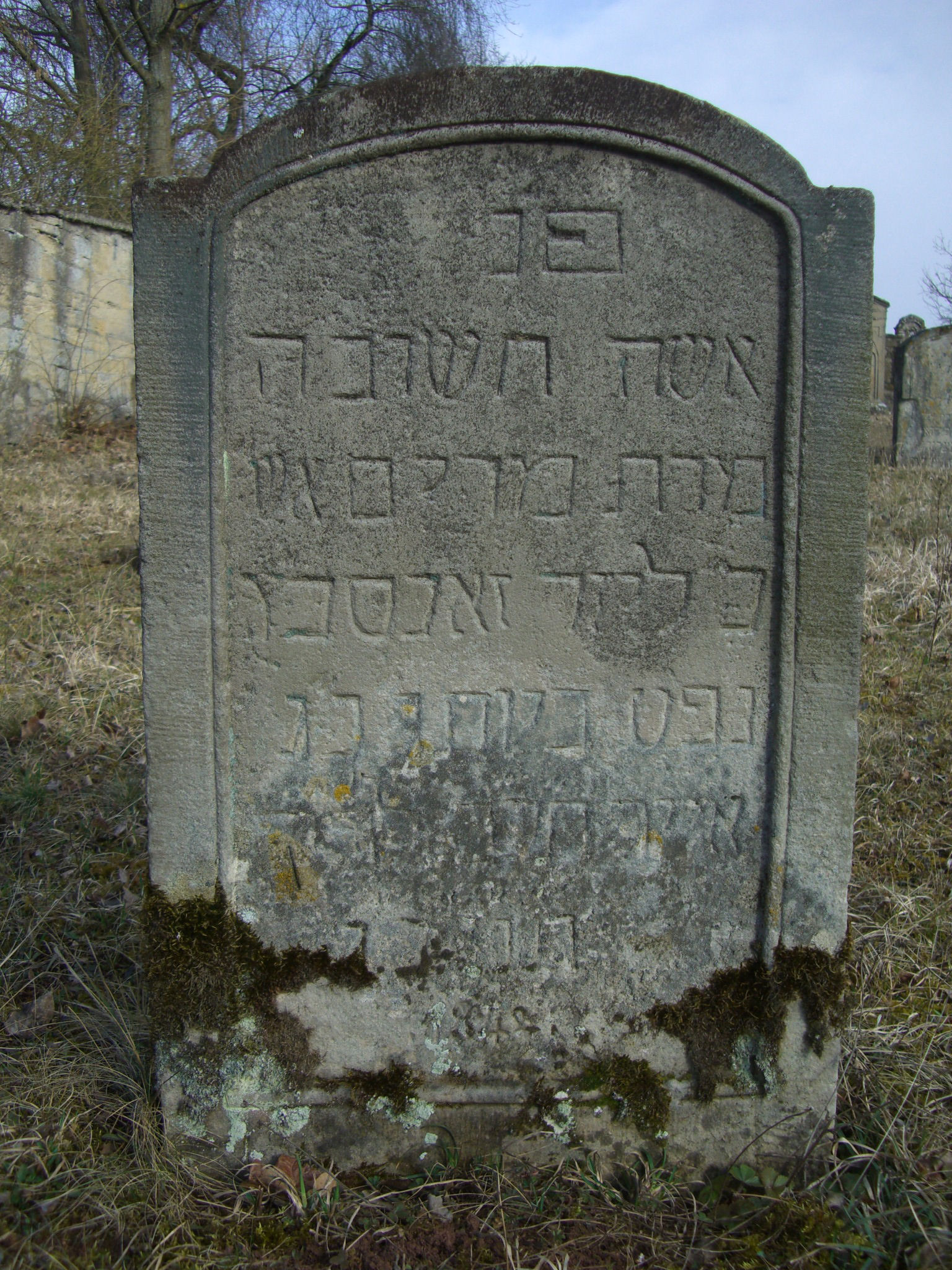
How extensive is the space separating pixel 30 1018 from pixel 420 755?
1.40 m

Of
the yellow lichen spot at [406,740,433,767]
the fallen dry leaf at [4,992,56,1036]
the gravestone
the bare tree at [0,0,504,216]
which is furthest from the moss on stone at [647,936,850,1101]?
the bare tree at [0,0,504,216]

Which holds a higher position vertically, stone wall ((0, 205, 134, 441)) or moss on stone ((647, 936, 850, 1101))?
stone wall ((0, 205, 134, 441))

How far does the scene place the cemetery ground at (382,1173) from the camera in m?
1.85

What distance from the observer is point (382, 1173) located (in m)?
2.10

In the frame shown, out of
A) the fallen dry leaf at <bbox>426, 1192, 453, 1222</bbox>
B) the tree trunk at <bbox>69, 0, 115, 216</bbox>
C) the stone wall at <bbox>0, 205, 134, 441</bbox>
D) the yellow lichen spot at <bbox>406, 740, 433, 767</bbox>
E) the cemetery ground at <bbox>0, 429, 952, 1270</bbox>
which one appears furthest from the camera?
the tree trunk at <bbox>69, 0, 115, 216</bbox>

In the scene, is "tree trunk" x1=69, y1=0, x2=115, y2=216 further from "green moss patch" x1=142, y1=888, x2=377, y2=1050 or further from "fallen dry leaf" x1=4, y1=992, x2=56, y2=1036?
"green moss patch" x1=142, y1=888, x2=377, y2=1050

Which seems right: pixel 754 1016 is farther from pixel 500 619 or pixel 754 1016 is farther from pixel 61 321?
pixel 61 321

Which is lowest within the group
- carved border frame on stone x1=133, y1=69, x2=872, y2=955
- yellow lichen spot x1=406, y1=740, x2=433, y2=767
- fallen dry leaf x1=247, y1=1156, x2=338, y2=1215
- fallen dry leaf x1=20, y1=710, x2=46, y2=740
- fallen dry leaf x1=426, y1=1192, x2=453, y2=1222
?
fallen dry leaf x1=426, y1=1192, x2=453, y2=1222

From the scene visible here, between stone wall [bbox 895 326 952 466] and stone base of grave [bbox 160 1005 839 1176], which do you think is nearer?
stone base of grave [bbox 160 1005 839 1176]

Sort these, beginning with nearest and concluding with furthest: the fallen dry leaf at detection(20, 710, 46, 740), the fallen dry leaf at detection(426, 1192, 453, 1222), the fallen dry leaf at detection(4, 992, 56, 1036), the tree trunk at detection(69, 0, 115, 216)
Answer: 1. the fallen dry leaf at detection(426, 1192, 453, 1222)
2. the fallen dry leaf at detection(4, 992, 56, 1036)
3. the fallen dry leaf at detection(20, 710, 46, 740)
4. the tree trunk at detection(69, 0, 115, 216)

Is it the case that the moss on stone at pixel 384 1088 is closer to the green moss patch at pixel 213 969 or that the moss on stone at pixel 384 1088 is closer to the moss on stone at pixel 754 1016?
the green moss patch at pixel 213 969

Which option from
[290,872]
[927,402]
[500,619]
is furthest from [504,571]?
[927,402]

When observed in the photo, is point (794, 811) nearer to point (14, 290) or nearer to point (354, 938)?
point (354, 938)

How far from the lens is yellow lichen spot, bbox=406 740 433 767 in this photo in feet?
6.82
